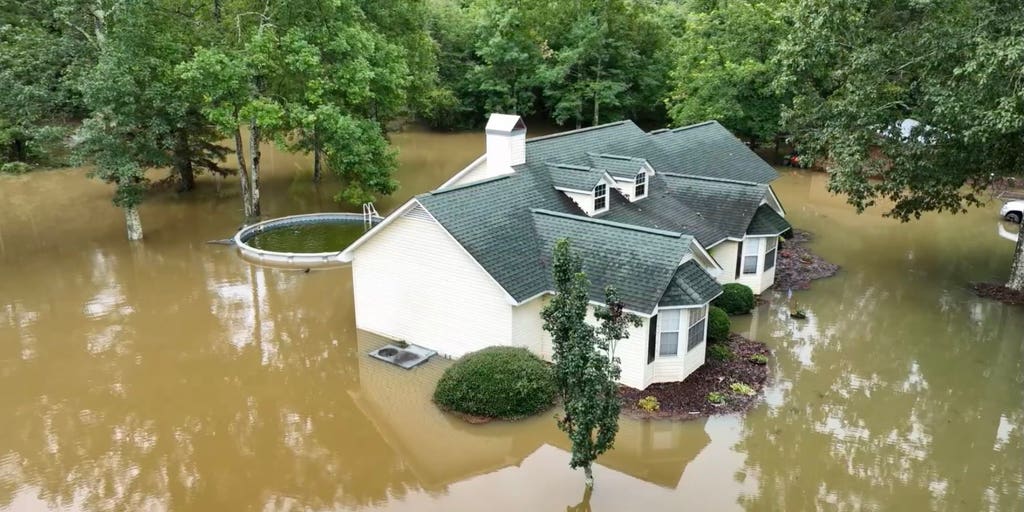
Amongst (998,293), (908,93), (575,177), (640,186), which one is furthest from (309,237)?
(998,293)

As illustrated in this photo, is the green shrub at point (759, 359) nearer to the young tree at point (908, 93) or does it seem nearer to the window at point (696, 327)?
the window at point (696, 327)

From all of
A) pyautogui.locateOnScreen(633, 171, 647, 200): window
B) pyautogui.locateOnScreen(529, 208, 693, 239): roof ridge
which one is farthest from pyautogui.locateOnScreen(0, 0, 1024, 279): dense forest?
pyautogui.locateOnScreen(529, 208, 693, 239): roof ridge

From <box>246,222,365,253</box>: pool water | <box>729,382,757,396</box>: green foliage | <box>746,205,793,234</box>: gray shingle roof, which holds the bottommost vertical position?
<box>729,382,757,396</box>: green foliage

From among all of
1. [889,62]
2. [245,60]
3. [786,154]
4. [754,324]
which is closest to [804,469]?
[754,324]

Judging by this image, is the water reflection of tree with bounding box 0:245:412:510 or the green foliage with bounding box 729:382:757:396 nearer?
the water reflection of tree with bounding box 0:245:412:510

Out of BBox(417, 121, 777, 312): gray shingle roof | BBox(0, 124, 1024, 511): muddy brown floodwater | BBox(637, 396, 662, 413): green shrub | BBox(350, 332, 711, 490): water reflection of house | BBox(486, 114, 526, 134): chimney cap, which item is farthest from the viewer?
BBox(486, 114, 526, 134): chimney cap

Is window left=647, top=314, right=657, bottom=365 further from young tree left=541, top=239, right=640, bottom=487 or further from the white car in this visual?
the white car

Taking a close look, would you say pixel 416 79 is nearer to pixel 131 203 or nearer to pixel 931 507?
pixel 131 203
